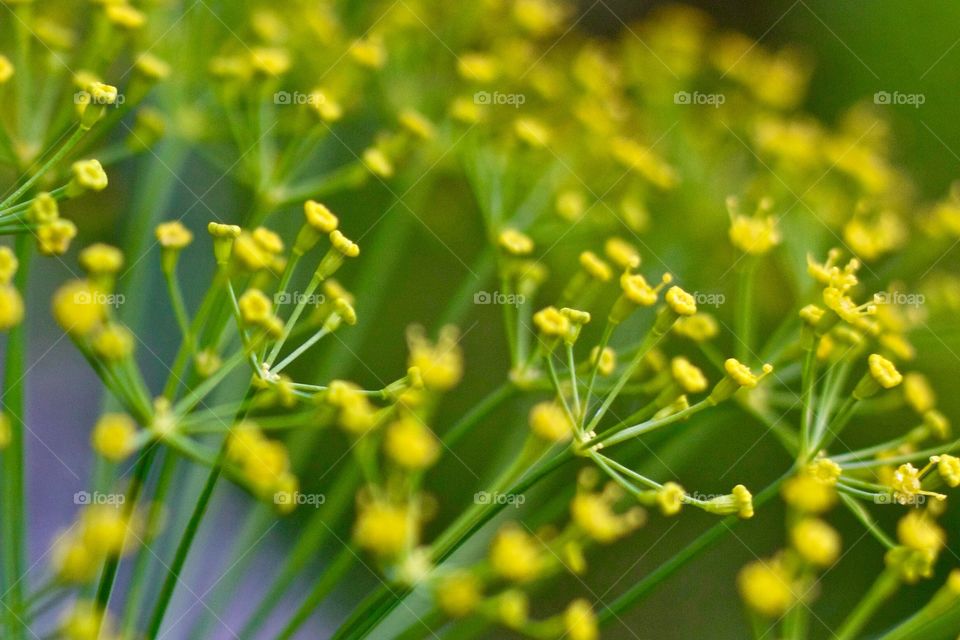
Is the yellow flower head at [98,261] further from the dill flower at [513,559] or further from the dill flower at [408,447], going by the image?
the dill flower at [513,559]

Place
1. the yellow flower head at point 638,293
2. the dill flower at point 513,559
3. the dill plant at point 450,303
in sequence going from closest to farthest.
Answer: the dill flower at point 513,559 → the dill plant at point 450,303 → the yellow flower head at point 638,293

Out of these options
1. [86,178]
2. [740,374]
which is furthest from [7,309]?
[740,374]

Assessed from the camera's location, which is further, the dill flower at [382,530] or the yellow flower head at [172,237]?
the yellow flower head at [172,237]

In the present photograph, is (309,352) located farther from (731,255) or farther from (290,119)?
(731,255)

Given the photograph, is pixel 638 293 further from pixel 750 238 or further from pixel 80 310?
pixel 80 310

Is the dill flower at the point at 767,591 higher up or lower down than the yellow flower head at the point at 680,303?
lower down

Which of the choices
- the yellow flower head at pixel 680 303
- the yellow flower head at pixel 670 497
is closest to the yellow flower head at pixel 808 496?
the yellow flower head at pixel 670 497

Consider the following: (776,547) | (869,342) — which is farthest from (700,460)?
(869,342)
